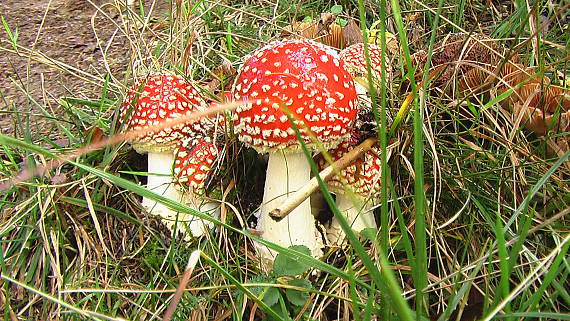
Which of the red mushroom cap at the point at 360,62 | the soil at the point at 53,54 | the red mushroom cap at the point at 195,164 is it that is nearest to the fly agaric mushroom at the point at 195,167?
the red mushroom cap at the point at 195,164

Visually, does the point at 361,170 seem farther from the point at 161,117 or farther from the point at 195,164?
the point at 161,117

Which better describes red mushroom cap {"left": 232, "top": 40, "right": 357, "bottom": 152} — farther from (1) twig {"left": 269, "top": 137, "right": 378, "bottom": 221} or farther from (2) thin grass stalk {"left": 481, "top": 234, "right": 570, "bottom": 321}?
(2) thin grass stalk {"left": 481, "top": 234, "right": 570, "bottom": 321}

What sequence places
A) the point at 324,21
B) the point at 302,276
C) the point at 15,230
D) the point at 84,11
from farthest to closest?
the point at 84,11 → the point at 324,21 → the point at 15,230 → the point at 302,276

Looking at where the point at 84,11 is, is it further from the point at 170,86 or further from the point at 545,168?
the point at 545,168

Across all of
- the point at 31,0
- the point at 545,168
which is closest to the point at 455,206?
the point at 545,168

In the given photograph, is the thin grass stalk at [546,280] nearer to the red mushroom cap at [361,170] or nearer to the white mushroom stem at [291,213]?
the red mushroom cap at [361,170]

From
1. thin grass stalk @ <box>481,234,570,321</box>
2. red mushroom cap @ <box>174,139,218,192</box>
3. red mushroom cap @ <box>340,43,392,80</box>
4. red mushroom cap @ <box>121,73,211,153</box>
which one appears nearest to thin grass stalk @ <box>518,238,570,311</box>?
thin grass stalk @ <box>481,234,570,321</box>

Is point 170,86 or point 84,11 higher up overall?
point 84,11
